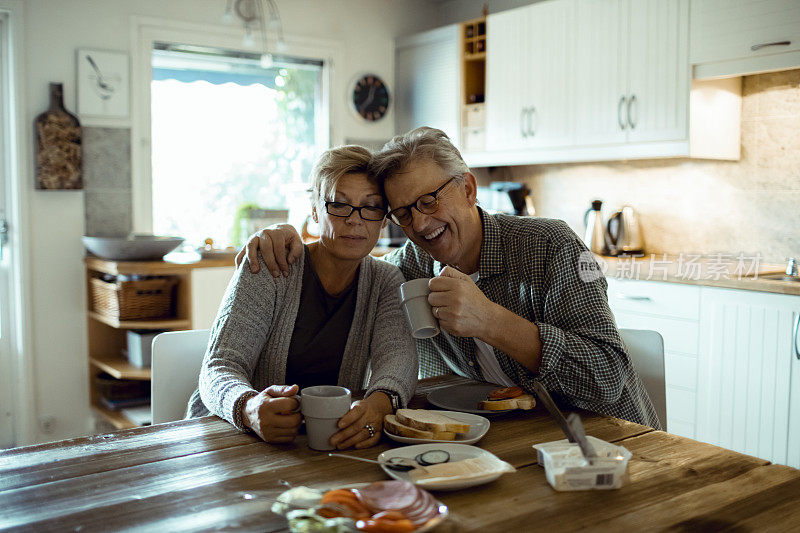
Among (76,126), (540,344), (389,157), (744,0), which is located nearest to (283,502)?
(540,344)

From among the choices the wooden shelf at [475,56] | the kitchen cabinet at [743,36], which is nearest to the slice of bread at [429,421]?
the kitchen cabinet at [743,36]

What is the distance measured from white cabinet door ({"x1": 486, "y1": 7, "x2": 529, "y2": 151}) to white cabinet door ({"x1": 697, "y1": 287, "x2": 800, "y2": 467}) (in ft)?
5.05

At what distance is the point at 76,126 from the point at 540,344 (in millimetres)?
2957

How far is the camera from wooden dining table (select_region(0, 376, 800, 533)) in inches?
37.5

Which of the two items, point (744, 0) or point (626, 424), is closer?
point (626, 424)

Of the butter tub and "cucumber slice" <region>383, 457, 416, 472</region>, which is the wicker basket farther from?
the butter tub

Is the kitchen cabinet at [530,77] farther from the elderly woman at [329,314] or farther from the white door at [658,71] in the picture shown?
the elderly woman at [329,314]

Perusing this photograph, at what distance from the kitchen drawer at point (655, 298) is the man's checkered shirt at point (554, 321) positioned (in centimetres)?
136

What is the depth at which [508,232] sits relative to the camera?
1.79m

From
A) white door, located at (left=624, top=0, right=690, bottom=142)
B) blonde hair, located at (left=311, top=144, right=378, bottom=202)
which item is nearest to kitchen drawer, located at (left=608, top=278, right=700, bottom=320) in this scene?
white door, located at (left=624, top=0, right=690, bottom=142)

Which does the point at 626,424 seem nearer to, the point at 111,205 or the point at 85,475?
the point at 85,475

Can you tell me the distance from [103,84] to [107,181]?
1.61 ft

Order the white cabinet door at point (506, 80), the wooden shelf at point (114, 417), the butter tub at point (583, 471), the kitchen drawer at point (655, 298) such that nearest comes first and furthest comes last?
the butter tub at point (583, 471) < the kitchen drawer at point (655, 298) < the wooden shelf at point (114, 417) < the white cabinet door at point (506, 80)

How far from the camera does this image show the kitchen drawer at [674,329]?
3.04m
